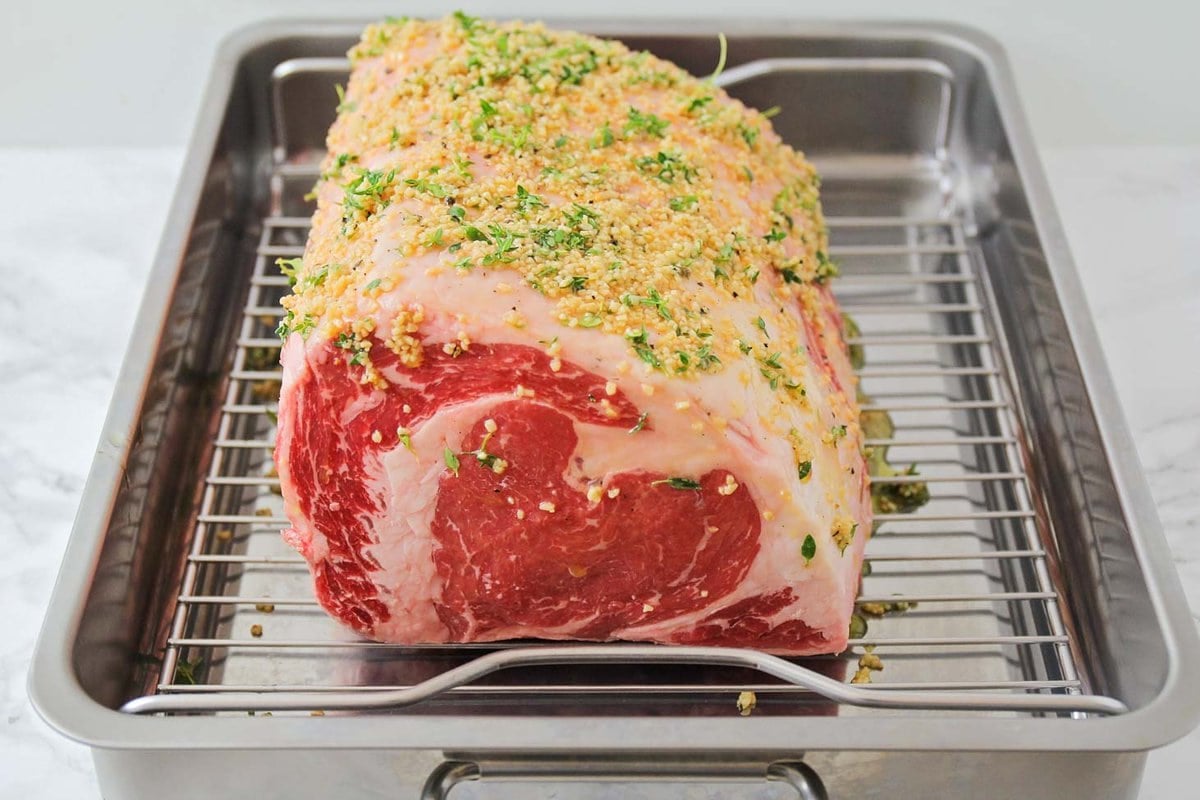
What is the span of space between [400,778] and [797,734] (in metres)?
0.65

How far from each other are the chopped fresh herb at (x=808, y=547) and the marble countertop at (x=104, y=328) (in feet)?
2.73

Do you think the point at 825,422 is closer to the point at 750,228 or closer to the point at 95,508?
the point at 750,228

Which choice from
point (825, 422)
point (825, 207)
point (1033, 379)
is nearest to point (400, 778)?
point (825, 422)

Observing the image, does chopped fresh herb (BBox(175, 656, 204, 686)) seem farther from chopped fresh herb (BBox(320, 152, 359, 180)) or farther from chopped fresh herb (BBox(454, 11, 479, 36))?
chopped fresh herb (BBox(454, 11, 479, 36))

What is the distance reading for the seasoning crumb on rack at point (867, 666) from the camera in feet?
9.07

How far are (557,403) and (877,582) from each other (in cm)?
94

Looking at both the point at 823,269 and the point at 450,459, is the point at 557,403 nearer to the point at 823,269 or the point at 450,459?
the point at 450,459

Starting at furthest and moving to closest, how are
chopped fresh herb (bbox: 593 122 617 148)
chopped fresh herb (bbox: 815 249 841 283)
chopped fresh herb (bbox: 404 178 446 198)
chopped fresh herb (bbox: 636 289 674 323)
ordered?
1. chopped fresh herb (bbox: 815 249 841 283)
2. chopped fresh herb (bbox: 593 122 617 148)
3. chopped fresh herb (bbox: 404 178 446 198)
4. chopped fresh herb (bbox: 636 289 674 323)

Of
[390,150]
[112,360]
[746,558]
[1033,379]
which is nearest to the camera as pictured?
[746,558]

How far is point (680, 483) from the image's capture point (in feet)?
7.95

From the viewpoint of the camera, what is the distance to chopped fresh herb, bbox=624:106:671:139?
2967 mm

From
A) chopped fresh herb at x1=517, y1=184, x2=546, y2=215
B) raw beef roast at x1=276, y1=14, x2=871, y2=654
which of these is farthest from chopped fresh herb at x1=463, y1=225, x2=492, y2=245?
chopped fresh herb at x1=517, y1=184, x2=546, y2=215

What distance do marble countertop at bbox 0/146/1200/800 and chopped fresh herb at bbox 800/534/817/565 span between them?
2.73ft

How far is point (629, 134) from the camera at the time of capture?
295 cm
